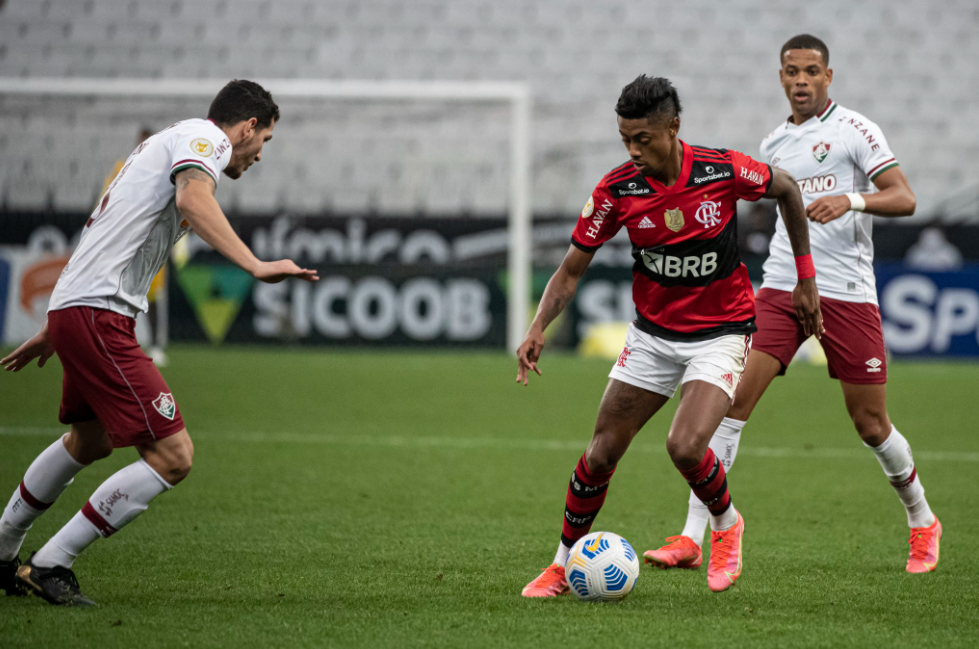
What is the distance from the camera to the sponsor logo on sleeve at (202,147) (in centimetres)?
384

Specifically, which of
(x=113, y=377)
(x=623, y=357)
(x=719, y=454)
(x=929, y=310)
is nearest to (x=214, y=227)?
(x=113, y=377)

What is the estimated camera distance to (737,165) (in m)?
Answer: 4.22

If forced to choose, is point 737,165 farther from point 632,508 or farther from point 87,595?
point 87,595

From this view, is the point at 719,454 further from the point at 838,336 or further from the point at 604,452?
the point at 604,452

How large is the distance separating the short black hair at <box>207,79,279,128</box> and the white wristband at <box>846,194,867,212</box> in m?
2.28

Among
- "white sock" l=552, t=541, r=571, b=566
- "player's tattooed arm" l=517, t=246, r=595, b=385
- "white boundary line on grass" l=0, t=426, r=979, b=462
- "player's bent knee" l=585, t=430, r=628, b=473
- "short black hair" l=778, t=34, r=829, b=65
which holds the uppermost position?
"short black hair" l=778, t=34, r=829, b=65

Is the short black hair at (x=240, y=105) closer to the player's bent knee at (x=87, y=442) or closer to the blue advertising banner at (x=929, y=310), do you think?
the player's bent knee at (x=87, y=442)

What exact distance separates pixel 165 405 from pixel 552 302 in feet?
4.85

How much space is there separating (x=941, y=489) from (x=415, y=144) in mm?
10277

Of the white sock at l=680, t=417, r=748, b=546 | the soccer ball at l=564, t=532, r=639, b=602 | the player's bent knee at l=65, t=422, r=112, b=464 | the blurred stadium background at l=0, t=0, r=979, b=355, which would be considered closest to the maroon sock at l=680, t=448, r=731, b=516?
the soccer ball at l=564, t=532, r=639, b=602

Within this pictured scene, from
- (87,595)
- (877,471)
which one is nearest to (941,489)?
(877,471)

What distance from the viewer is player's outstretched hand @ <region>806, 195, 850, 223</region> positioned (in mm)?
4438

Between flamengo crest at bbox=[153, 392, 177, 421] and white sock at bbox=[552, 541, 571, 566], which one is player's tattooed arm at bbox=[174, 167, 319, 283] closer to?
flamengo crest at bbox=[153, 392, 177, 421]

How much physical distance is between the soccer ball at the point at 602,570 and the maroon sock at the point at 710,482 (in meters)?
0.36
